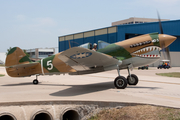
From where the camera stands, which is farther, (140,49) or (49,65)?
(49,65)

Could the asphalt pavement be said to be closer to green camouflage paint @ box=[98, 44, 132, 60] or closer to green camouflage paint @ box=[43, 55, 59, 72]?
green camouflage paint @ box=[43, 55, 59, 72]

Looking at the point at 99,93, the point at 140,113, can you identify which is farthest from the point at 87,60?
the point at 140,113

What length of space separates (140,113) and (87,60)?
12.9 ft

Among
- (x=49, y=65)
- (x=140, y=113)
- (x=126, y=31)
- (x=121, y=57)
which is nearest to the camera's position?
(x=140, y=113)

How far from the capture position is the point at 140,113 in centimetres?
536

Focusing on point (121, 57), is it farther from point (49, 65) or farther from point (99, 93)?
point (49, 65)

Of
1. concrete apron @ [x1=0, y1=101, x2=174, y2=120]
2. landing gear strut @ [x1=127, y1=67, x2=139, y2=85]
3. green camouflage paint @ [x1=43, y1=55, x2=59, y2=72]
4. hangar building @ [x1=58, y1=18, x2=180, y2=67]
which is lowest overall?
concrete apron @ [x1=0, y1=101, x2=174, y2=120]

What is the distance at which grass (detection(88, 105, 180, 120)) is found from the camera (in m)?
5.01

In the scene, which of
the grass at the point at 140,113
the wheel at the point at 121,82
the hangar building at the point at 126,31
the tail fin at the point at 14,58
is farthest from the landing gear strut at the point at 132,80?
the hangar building at the point at 126,31

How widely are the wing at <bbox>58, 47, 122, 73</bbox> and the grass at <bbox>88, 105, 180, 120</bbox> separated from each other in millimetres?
2798

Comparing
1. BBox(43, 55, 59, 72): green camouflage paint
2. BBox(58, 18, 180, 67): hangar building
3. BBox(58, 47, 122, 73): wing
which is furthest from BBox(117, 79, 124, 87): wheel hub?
BBox(58, 18, 180, 67): hangar building

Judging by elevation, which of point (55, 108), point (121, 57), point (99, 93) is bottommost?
point (55, 108)

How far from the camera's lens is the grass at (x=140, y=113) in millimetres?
5005

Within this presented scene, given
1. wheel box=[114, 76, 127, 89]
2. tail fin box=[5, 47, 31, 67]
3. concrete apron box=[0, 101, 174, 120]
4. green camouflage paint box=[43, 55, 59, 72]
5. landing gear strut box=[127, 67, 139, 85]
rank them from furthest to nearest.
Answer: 1. tail fin box=[5, 47, 31, 67]
2. green camouflage paint box=[43, 55, 59, 72]
3. landing gear strut box=[127, 67, 139, 85]
4. wheel box=[114, 76, 127, 89]
5. concrete apron box=[0, 101, 174, 120]
